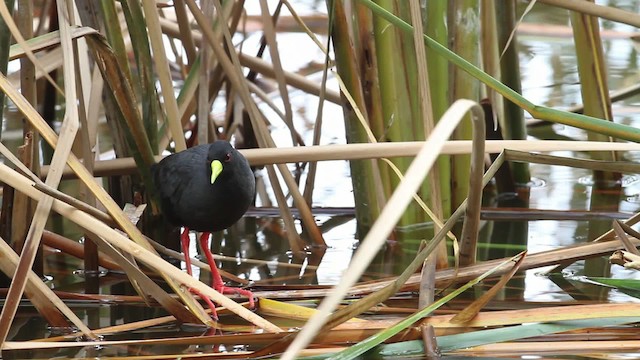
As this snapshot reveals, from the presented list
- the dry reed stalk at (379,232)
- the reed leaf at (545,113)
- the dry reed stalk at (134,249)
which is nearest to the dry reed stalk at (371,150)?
the reed leaf at (545,113)

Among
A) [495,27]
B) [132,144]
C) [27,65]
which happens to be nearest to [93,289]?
[132,144]

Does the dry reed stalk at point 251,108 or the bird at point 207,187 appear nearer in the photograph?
the bird at point 207,187

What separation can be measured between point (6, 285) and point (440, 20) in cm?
151

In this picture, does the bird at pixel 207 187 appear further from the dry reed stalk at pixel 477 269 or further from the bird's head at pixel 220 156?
the dry reed stalk at pixel 477 269

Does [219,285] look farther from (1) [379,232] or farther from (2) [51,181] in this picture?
(1) [379,232]

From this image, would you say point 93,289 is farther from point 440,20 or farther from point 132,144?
point 440,20

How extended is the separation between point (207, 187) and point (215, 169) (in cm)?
13

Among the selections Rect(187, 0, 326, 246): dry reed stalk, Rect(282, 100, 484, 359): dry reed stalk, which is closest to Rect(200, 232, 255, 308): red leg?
Rect(187, 0, 326, 246): dry reed stalk

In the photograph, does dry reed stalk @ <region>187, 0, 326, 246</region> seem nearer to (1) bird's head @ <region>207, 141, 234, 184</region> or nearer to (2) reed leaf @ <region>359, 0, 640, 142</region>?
(1) bird's head @ <region>207, 141, 234, 184</region>

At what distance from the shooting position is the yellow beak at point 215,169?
2.63 meters

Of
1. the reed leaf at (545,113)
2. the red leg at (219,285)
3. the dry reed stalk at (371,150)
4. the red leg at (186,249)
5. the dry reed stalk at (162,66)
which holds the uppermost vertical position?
the dry reed stalk at (162,66)

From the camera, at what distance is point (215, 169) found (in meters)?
2.65

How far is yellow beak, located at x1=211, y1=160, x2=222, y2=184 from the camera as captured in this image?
8.62ft

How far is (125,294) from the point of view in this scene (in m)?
2.82
